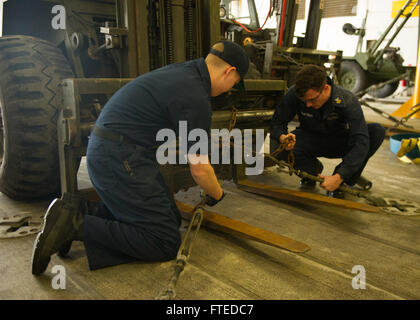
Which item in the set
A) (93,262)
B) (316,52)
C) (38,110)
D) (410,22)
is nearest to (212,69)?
(93,262)

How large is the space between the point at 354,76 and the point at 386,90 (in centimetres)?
181

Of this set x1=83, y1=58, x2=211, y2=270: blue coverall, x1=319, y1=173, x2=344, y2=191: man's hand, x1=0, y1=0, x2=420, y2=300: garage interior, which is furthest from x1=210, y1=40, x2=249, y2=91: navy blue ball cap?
x1=319, y1=173, x2=344, y2=191: man's hand

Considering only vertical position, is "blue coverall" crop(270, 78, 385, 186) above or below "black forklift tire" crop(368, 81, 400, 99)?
above

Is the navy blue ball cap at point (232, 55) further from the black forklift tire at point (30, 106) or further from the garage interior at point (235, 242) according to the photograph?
the black forklift tire at point (30, 106)

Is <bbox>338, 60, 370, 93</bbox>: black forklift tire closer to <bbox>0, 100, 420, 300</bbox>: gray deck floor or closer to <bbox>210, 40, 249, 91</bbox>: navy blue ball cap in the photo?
<bbox>0, 100, 420, 300</bbox>: gray deck floor

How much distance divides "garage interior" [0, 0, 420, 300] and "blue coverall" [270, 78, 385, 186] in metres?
0.26

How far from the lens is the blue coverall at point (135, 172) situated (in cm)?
205

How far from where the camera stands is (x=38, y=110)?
2807 millimetres

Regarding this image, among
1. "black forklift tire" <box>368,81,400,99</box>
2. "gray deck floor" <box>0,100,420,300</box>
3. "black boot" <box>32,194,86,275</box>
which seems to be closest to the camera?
"gray deck floor" <box>0,100,420,300</box>

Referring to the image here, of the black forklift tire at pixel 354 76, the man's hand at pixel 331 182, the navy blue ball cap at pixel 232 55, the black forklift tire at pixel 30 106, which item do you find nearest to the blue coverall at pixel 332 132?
the man's hand at pixel 331 182

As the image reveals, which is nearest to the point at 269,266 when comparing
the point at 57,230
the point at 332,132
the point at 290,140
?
the point at 57,230

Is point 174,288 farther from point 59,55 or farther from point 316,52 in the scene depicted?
point 316,52

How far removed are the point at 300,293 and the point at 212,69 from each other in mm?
1287

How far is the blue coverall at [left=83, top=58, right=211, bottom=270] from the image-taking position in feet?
6.72
